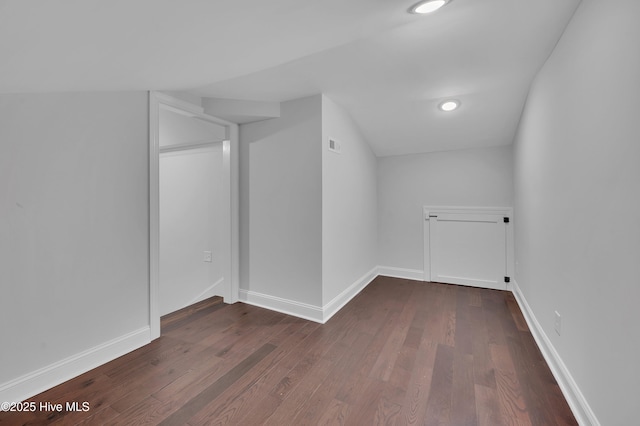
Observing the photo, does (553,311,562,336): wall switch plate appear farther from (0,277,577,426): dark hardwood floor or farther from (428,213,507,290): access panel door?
(428,213,507,290): access panel door

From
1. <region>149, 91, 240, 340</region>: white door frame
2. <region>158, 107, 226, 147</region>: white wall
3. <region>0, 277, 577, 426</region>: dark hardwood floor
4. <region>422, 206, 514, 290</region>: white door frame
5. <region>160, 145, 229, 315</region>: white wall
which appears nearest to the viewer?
<region>0, 277, 577, 426</region>: dark hardwood floor

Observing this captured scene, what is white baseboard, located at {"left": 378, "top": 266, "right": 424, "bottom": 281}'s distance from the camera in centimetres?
383

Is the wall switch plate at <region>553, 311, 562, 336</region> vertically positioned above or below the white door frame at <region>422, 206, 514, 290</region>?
below

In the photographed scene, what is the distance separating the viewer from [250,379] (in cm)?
167

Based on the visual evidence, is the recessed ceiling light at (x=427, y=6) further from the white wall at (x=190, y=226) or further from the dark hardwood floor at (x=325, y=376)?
the white wall at (x=190, y=226)

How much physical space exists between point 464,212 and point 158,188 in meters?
3.52

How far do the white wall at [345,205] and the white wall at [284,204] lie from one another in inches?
4.2

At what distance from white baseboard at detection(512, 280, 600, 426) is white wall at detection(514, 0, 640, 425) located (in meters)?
0.04

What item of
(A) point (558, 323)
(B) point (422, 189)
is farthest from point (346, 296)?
(B) point (422, 189)

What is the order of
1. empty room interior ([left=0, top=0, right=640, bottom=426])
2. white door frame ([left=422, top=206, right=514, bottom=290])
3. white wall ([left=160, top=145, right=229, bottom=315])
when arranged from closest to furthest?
empty room interior ([left=0, top=0, right=640, bottom=426]) → white door frame ([left=422, top=206, right=514, bottom=290]) → white wall ([left=160, top=145, right=229, bottom=315])

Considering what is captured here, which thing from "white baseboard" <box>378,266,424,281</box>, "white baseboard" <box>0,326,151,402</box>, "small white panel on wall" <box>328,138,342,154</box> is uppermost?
"small white panel on wall" <box>328,138,342,154</box>

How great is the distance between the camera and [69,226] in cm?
168

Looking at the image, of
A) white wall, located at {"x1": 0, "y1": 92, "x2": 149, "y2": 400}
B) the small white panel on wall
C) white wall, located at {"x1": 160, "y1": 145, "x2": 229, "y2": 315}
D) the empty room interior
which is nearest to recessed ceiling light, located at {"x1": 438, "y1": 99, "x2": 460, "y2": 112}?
the empty room interior

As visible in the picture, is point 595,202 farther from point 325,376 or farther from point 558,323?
point 325,376
